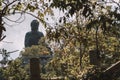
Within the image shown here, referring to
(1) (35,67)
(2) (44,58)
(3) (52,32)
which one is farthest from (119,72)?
(2) (44,58)

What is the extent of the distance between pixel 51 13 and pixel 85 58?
48.3ft

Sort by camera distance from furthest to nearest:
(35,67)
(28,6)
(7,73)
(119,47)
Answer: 1. (119,47)
2. (7,73)
3. (35,67)
4. (28,6)

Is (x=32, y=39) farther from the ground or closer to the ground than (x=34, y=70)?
farther from the ground

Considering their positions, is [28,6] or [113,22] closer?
[113,22]

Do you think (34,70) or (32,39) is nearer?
(34,70)

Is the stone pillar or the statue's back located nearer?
the stone pillar

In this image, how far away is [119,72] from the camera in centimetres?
653

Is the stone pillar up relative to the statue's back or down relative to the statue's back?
down

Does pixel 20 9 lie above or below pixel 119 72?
above

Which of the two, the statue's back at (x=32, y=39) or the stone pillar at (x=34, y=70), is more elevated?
the statue's back at (x=32, y=39)

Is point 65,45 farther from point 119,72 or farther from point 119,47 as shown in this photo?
point 119,72

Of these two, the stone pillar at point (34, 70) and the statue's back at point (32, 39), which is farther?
the statue's back at point (32, 39)

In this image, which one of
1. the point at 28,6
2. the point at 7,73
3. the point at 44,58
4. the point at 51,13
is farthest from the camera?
the point at 44,58

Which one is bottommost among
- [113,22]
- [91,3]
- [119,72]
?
[119,72]
